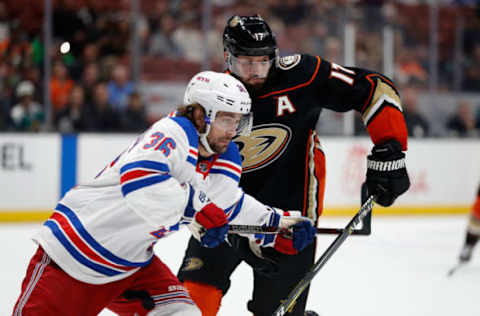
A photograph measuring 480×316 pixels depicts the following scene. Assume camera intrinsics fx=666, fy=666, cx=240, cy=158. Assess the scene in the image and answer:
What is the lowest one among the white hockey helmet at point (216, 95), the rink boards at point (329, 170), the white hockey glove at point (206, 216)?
the rink boards at point (329, 170)

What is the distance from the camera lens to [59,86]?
19.8 ft

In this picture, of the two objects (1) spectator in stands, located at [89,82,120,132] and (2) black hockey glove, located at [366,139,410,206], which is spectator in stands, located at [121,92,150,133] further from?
(2) black hockey glove, located at [366,139,410,206]

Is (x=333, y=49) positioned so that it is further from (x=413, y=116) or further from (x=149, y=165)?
(x=149, y=165)

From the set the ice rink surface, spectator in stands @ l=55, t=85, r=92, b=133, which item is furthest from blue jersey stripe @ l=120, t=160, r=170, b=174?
spectator in stands @ l=55, t=85, r=92, b=133

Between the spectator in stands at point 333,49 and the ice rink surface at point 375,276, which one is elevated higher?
the spectator in stands at point 333,49

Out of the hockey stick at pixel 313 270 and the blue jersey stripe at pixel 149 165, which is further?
the hockey stick at pixel 313 270

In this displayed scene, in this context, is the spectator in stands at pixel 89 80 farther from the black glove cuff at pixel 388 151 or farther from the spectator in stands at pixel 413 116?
the black glove cuff at pixel 388 151

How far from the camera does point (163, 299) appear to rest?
78.0 inches

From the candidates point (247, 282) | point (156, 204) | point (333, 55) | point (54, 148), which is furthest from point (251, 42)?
point (333, 55)

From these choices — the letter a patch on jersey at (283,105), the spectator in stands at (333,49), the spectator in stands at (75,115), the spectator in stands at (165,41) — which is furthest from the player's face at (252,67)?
the spectator in stands at (333,49)

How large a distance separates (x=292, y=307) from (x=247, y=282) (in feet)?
5.02

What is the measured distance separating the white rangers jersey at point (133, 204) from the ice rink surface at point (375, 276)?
1.40 meters

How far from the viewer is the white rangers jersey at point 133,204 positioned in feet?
5.54

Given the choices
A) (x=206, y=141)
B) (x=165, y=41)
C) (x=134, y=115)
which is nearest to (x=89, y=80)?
(x=134, y=115)
